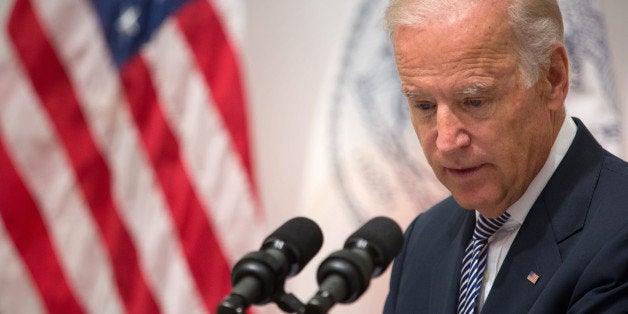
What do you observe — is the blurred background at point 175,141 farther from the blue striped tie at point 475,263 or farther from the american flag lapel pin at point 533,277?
the american flag lapel pin at point 533,277

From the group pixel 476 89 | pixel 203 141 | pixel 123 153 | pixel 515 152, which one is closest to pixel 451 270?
pixel 515 152

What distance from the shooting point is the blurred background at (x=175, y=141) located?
266 cm


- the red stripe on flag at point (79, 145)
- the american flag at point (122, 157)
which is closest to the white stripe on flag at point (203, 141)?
the american flag at point (122, 157)

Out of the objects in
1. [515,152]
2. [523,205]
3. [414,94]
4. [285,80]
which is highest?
[285,80]

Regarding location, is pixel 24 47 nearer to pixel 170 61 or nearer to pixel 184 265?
pixel 170 61

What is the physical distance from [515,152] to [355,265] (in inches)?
19.5

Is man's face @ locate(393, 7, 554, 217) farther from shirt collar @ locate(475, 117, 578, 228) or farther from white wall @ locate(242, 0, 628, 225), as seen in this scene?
white wall @ locate(242, 0, 628, 225)

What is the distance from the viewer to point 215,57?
2.76 metres

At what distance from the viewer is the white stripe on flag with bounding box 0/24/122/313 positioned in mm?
2633

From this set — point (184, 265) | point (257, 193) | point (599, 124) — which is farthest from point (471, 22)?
point (184, 265)

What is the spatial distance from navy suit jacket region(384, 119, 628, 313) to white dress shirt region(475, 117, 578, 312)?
0.02 m

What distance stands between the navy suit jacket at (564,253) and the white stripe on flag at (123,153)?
100 centimetres

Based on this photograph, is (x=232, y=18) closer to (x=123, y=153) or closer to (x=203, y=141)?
(x=203, y=141)

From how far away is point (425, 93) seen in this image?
1666 millimetres
